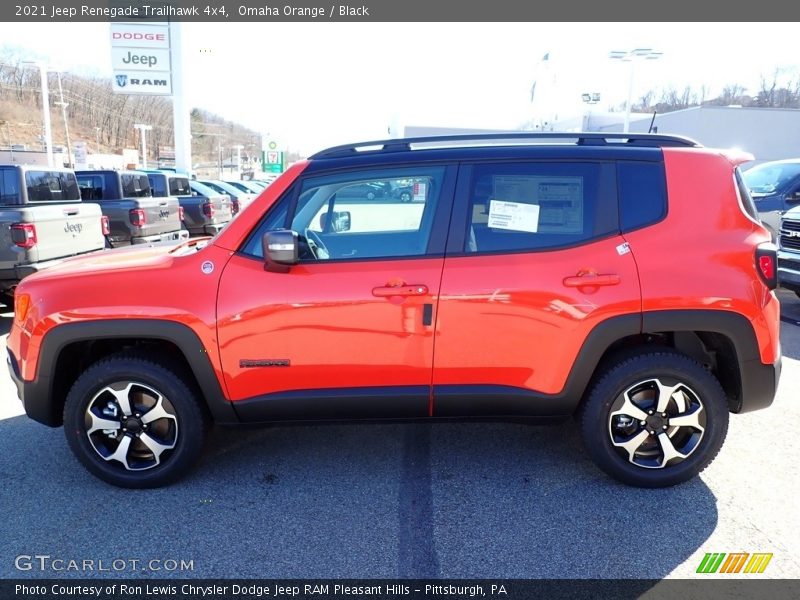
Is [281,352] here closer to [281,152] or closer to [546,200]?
[546,200]

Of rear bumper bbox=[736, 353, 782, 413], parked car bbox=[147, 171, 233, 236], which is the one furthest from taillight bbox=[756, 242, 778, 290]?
parked car bbox=[147, 171, 233, 236]

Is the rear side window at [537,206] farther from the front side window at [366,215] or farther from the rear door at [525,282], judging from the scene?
the front side window at [366,215]

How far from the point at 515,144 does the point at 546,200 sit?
0.41 m

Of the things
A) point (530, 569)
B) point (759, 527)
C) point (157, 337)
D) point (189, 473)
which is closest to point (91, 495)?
point (189, 473)

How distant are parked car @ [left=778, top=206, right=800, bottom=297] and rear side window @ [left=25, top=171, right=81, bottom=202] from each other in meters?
9.43

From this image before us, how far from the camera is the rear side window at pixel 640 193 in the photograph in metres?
3.12

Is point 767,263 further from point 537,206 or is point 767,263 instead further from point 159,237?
point 159,237

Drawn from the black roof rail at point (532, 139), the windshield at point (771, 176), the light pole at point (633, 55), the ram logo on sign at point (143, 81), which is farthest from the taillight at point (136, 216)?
the light pole at point (633, 55)

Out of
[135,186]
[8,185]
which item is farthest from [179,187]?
[8,185]

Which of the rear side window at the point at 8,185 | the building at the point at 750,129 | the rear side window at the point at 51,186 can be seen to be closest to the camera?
the rear side window at the point at 8,185

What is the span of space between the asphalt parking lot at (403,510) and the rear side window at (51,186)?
457 cm

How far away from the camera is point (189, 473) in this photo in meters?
3.42

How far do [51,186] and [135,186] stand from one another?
108 inches

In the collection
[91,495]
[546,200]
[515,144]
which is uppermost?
[515,144]
